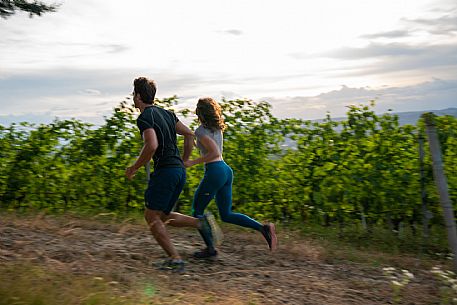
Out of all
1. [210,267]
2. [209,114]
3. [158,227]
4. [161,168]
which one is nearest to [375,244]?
[210,267]

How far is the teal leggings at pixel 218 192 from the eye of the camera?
20.5 ft

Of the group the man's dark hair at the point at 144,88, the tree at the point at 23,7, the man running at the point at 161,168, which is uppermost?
the tree at the point at 23,7

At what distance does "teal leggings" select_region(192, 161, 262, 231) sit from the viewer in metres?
6.24

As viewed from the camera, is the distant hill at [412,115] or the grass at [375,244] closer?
the grass at [375,244]

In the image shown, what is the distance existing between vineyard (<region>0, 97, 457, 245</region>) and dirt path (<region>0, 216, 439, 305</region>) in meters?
1.09

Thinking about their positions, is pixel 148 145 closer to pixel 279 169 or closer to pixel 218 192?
pixel 218 192

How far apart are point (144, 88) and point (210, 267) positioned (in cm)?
196

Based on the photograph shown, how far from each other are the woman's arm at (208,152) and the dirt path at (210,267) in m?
1.08

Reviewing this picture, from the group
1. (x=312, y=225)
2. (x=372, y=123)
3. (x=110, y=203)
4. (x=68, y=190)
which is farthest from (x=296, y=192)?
(x=68, y=190)

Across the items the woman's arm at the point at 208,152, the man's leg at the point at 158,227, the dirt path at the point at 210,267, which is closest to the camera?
the dirt path at the point at 210,267

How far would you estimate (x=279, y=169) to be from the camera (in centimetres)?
871

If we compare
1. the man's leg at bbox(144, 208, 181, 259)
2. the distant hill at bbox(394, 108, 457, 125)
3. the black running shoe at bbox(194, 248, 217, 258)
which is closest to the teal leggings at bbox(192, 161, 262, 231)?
the black running shoe at bbox(194, 248, 217, 258)

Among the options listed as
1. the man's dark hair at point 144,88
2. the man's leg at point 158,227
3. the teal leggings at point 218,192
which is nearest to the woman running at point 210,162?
the teal leggings at point 218,192

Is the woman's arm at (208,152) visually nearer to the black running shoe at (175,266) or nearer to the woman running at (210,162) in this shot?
the woman running at (210,162)
